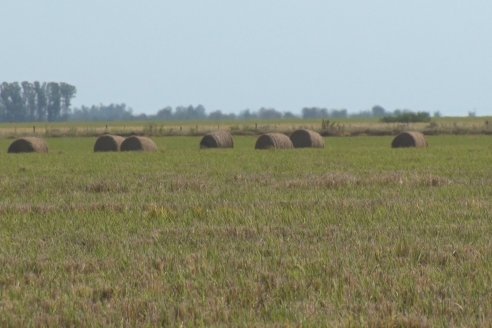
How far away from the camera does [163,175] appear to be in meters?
21.4

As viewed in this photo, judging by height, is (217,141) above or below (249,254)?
below

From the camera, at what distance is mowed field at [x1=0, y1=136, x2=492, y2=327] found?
714 cm

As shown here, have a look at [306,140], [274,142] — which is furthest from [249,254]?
[306,140]

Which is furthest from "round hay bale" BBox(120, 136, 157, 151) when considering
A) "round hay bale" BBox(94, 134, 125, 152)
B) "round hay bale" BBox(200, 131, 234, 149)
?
"round hay bale" BBox(200, 131, 234, 149)

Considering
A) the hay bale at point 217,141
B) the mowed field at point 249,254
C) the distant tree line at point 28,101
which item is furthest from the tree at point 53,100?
the mowed field at point 249,254

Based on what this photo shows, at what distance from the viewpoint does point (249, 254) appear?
948 centimetres

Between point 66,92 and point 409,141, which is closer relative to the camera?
point 409,141

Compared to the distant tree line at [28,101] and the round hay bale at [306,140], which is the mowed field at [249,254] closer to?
the round hay bale at [306,140]

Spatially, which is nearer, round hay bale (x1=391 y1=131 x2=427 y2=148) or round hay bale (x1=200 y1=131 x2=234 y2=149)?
round hay bale (x1=391 y1=131 x2=427 y2=148)

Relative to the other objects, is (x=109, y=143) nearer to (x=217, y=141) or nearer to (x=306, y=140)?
(x=217, y=141)

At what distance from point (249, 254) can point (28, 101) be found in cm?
19229

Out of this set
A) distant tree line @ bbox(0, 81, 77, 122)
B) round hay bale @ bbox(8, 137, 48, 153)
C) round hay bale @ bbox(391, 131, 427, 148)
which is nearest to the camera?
round hay bale @ bbox(8, 137, 48, 153)

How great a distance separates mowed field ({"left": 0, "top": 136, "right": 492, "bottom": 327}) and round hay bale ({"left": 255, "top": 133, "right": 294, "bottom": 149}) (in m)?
20.6

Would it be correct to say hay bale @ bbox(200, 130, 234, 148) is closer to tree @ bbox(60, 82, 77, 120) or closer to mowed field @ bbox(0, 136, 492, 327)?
mowed field @ bbox(0, 136, 492, 327)
